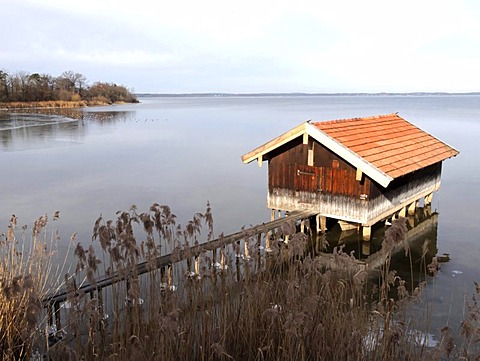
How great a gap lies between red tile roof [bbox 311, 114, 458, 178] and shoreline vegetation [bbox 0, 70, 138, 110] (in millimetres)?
71926

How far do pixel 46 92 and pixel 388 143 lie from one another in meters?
81.6

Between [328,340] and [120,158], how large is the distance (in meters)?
24.4

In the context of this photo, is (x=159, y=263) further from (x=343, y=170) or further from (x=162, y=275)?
(x=343, y=170)

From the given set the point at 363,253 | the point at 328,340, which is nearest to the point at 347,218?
the point at 363,253

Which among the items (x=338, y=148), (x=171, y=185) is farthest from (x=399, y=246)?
(x=171, y=185)

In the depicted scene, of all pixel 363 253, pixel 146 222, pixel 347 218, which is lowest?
pixel 363 253

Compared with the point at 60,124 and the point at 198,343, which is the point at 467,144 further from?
the point at 60,124

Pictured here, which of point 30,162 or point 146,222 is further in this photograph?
point 30,162

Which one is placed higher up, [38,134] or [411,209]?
[38,134]

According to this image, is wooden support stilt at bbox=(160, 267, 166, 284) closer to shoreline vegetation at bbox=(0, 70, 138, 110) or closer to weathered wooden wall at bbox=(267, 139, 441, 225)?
weathered wooden wall at bbox=(267, 139, 441, 225)

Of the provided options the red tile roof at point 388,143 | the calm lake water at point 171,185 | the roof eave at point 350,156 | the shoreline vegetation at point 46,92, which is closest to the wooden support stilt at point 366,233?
the roof eave at point 350,156

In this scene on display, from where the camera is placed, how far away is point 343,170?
12500 mm

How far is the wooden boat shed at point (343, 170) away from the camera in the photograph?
39.9 ft

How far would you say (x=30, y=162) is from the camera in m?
25.3
